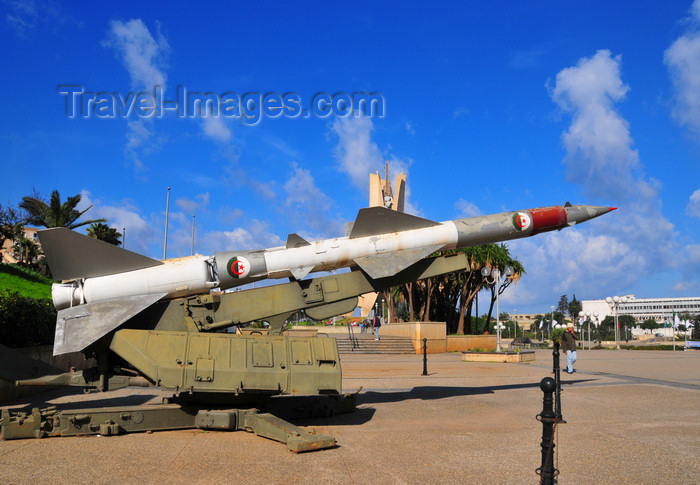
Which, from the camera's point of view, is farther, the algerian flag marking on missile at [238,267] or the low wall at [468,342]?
the low wall at [468,342]

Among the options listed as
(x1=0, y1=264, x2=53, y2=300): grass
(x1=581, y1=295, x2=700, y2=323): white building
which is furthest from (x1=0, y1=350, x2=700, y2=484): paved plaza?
(x1=581, y1=295, x2=700, y2=323): white building

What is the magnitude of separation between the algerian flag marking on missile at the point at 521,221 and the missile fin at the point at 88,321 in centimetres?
691

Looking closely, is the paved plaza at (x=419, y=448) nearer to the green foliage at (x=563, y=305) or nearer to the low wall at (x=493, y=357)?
the low wall at (x=493, y=357)

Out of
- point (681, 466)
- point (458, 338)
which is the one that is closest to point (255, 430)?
point (681, 466)

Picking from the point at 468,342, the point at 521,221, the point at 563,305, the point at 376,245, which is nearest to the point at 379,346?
the point at 468,342

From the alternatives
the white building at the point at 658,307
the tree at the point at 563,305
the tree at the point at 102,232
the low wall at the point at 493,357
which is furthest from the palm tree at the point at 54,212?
the white building at the point at 658,307

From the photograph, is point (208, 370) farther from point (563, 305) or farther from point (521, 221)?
point (563, 305)

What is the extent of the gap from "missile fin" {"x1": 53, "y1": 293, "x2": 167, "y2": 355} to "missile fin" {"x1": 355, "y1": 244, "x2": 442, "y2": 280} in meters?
3.70

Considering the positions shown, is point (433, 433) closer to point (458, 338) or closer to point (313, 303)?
point (313, 303)

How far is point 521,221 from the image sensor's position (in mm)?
10266

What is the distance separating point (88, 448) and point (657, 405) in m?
9.71

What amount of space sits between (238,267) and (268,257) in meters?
0.54

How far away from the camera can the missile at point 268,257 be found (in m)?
8.46

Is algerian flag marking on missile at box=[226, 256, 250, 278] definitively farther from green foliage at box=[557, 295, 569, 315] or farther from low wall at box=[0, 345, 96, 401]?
green foliage at box=[557, 295, 569, 315]
